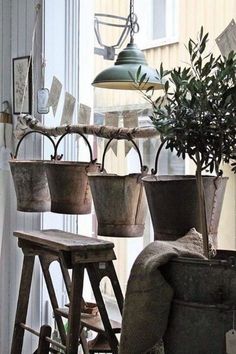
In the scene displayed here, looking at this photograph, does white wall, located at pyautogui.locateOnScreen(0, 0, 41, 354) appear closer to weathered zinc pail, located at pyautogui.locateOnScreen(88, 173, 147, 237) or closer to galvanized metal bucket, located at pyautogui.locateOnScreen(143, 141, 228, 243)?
weathered zinc pail, located at pyautogui.locateOnScreen(88, 173, 147, 237)

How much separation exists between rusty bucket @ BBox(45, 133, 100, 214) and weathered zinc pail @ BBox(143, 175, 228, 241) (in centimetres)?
50

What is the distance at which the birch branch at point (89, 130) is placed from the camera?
202cm

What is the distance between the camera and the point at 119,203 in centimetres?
195

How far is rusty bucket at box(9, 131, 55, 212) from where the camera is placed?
2.41 meters

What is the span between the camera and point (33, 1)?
2.83 m

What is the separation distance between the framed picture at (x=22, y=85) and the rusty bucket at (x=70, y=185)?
2.31 ft

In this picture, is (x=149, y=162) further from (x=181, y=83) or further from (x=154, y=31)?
(x=181, y=83)

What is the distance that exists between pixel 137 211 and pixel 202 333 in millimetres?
724

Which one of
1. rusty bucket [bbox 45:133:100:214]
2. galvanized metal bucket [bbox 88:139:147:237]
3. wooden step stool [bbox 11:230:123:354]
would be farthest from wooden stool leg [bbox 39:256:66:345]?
galvanized metal bucket [bbox 88:139:147:237]

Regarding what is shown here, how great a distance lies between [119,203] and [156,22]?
0.89 meters

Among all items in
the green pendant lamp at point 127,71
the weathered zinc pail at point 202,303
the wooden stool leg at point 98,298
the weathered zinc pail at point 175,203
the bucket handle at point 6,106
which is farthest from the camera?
the bucket handle at point 6,106

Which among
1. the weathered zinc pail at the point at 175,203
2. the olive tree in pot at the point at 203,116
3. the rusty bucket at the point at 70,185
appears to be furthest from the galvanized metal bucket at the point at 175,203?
the rusty bucket at the point at 70,185

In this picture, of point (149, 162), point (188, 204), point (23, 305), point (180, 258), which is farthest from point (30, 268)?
point (180, 258)

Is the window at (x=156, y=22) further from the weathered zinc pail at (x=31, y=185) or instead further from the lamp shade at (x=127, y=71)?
the weathered zinc pail at (x=31, y=185)
